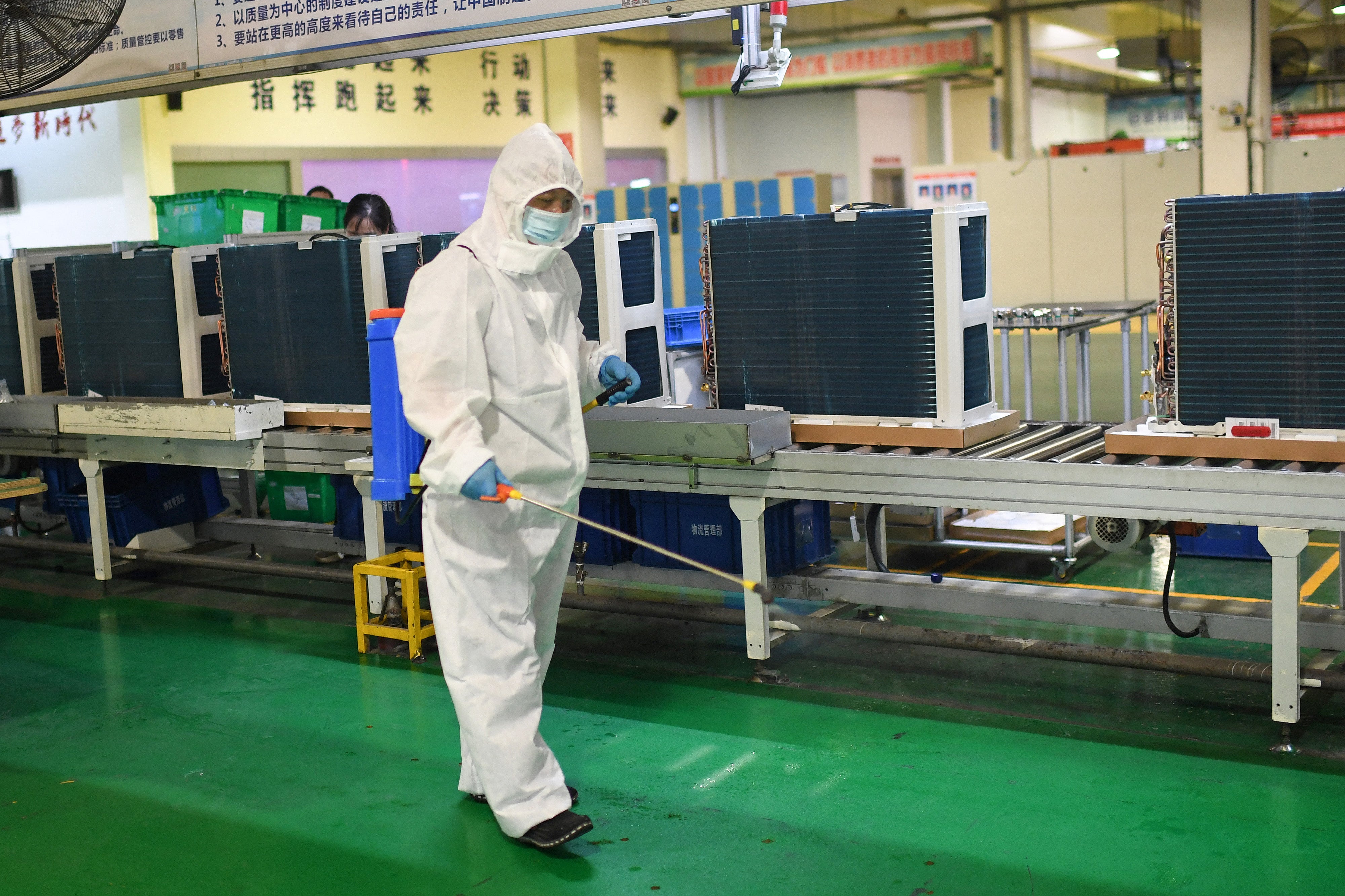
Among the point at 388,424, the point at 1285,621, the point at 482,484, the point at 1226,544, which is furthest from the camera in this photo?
the point at 1226,544

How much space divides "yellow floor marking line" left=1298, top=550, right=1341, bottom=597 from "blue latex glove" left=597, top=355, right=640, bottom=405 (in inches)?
116

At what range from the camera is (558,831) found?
9.82ft

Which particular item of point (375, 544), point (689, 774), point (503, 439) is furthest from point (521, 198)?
point (375, 544)

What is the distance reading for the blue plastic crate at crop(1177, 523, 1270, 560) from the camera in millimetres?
5293

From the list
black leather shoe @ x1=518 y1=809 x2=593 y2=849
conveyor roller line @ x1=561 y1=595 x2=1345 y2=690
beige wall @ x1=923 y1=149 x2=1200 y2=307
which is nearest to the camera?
black leather shoe @ x1=518 y1=809 x2=593 y2=849

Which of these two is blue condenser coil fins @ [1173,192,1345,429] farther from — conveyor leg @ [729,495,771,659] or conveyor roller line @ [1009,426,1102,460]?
conveyor leg @ [729,495,771,659]

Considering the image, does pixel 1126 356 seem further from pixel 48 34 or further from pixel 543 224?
pixel 48 34

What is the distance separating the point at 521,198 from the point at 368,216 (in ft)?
10.4

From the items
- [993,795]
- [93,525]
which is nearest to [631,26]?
[993,795]

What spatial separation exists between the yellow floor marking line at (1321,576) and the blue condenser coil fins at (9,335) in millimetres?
5668

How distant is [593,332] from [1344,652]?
251 cm

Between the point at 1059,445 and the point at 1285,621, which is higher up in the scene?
the point at 1059,445

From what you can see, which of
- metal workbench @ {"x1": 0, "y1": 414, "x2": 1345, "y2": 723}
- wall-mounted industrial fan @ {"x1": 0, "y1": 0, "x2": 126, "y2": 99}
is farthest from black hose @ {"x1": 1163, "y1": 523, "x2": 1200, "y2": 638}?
wall-mounted industrial fan @ {"x1": 0, "y1": 0, "x2": 126, "y2": 99}

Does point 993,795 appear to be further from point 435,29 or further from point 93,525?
point 93,525
